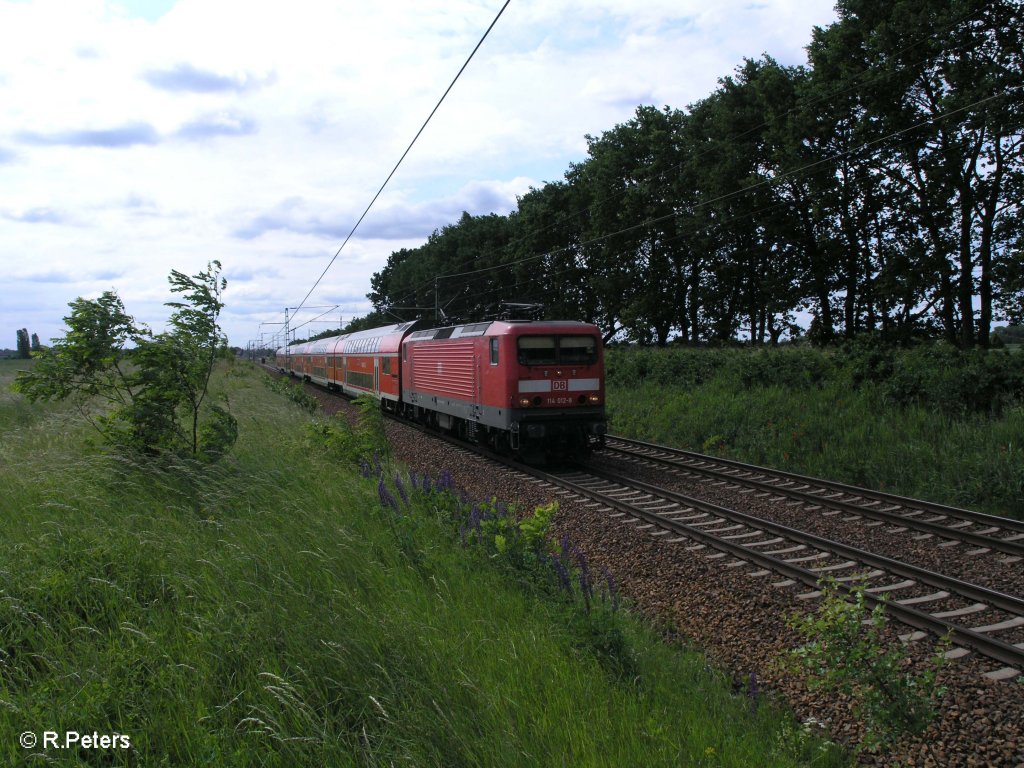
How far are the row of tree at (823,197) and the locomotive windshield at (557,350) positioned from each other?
34.7 feet

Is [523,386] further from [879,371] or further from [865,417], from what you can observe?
[879,371]

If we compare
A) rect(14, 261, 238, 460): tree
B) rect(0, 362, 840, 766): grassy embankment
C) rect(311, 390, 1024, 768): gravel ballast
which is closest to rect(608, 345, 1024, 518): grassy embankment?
rect(311, 390, 1024, 768): gravel ballast

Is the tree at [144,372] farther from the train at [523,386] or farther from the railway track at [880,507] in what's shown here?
the railway track at [880,507]

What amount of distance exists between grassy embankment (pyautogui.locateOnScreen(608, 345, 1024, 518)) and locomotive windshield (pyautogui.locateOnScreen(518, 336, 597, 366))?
407 cm

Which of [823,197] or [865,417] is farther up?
[823,197]

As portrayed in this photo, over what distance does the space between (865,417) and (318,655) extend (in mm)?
13597

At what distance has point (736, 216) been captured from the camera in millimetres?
30062

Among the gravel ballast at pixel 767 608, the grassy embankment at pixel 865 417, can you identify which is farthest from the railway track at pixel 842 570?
the grassy embankment at pixel 865 417

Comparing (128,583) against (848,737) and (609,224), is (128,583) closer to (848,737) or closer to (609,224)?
(848,737)

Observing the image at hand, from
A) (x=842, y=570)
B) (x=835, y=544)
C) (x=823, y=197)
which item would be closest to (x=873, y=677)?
(x=842, y=570)

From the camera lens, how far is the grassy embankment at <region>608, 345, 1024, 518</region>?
11234 mm

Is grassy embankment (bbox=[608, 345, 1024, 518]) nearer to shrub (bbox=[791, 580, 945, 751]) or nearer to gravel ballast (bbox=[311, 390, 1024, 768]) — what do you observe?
gravel ballast (bbox=[311, 390, 1024, 768])

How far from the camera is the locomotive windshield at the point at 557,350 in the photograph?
13562 millimetres

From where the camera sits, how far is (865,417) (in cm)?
1469
